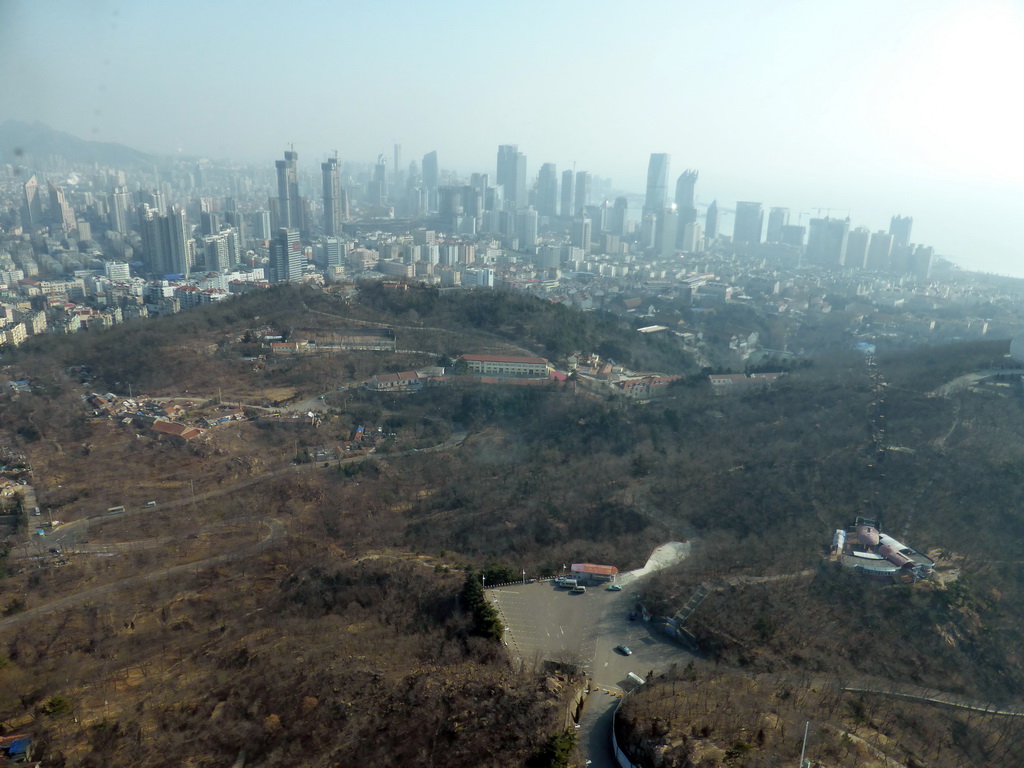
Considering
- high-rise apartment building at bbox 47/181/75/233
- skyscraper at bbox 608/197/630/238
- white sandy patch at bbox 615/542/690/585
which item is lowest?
white sandy patch at bbox 615/542/690/585

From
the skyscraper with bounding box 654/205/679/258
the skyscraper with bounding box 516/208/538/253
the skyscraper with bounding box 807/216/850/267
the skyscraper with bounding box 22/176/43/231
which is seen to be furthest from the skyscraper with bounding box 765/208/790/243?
the skyscraper with bounding box 22/176/43/231

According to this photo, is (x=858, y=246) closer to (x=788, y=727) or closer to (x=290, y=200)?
(x=290, y=200)

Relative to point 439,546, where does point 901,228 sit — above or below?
above

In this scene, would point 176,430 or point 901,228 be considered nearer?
point 176,430

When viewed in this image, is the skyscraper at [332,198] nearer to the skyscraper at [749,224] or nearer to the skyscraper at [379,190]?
the skyscraper at [379,190]

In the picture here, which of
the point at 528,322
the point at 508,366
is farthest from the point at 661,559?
the point at 528,322

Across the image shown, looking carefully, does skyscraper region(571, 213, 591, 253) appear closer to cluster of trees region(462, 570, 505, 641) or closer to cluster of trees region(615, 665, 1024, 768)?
cluster of trees region(462, 570, 505, 641)
